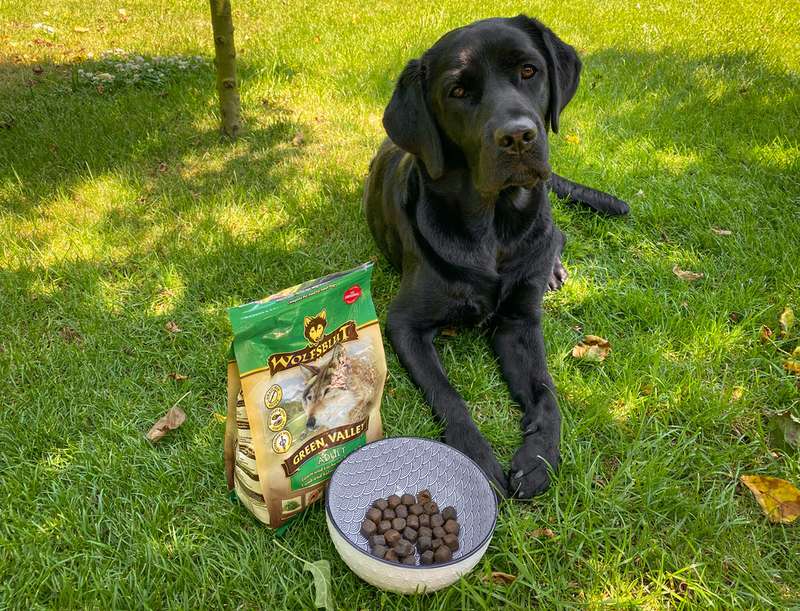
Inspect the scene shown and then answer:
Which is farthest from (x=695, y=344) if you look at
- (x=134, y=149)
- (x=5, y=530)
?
(x=134, y=149)

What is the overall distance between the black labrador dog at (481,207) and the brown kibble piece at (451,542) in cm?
35

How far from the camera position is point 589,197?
3150mm

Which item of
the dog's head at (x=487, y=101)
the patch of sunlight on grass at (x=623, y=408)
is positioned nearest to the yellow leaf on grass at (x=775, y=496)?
the patch of sunlight on grass at (x=623, y=408)

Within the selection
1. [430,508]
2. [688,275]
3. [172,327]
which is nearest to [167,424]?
[172,327]

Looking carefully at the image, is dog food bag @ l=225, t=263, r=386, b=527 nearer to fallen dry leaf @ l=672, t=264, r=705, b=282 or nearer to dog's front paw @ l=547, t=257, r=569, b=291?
dog's front paw @ l=547, t=257, r=569, b=291

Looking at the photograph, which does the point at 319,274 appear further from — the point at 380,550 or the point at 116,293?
the point at 380,550

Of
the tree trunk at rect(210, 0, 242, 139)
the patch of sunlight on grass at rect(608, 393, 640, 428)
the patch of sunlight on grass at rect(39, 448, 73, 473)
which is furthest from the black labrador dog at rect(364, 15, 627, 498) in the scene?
the tree trunk at rect(210, 0, 242, 139)

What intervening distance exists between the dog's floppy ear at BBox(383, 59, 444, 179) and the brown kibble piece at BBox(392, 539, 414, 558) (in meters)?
1.25

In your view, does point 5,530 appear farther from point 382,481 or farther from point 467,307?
point 467,307

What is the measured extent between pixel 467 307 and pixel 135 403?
1.24m

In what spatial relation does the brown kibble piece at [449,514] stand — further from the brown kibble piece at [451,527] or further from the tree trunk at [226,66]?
the tree trunk at [226,66]

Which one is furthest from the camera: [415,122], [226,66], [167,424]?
[226,66]

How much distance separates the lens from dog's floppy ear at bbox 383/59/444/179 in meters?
2.16

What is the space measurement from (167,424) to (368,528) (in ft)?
2.66
